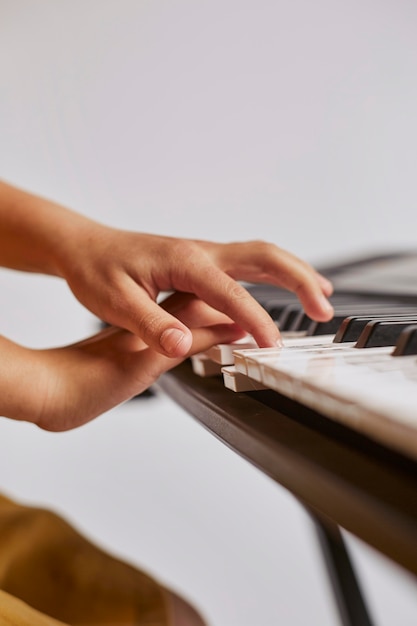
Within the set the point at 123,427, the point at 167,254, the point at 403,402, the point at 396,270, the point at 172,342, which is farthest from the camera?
the point at 123,427

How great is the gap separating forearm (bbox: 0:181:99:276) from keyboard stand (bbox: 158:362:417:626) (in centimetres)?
35

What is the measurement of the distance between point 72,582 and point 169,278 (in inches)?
13.1

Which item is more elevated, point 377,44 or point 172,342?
point 377,44

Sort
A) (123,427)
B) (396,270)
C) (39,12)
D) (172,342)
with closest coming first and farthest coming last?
(172,342) < (396,270) < (39,12) < (123,427)

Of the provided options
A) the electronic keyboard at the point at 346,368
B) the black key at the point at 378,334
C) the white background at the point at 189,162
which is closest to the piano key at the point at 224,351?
the electronic keyboard at the point at 346,368

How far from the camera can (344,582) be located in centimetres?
97

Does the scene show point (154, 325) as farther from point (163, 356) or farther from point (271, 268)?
point (271, 268)

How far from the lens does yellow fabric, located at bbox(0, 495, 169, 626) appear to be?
666mm

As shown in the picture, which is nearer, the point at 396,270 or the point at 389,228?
the point at 396,270

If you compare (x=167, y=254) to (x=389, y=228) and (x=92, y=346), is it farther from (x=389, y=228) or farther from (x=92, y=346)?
(x=389, y=228)

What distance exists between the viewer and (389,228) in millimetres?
2293

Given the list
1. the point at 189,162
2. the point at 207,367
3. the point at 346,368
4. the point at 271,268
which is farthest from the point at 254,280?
the point at 189,162

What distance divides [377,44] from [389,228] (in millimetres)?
610

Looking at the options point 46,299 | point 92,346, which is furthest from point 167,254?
point 46,299
